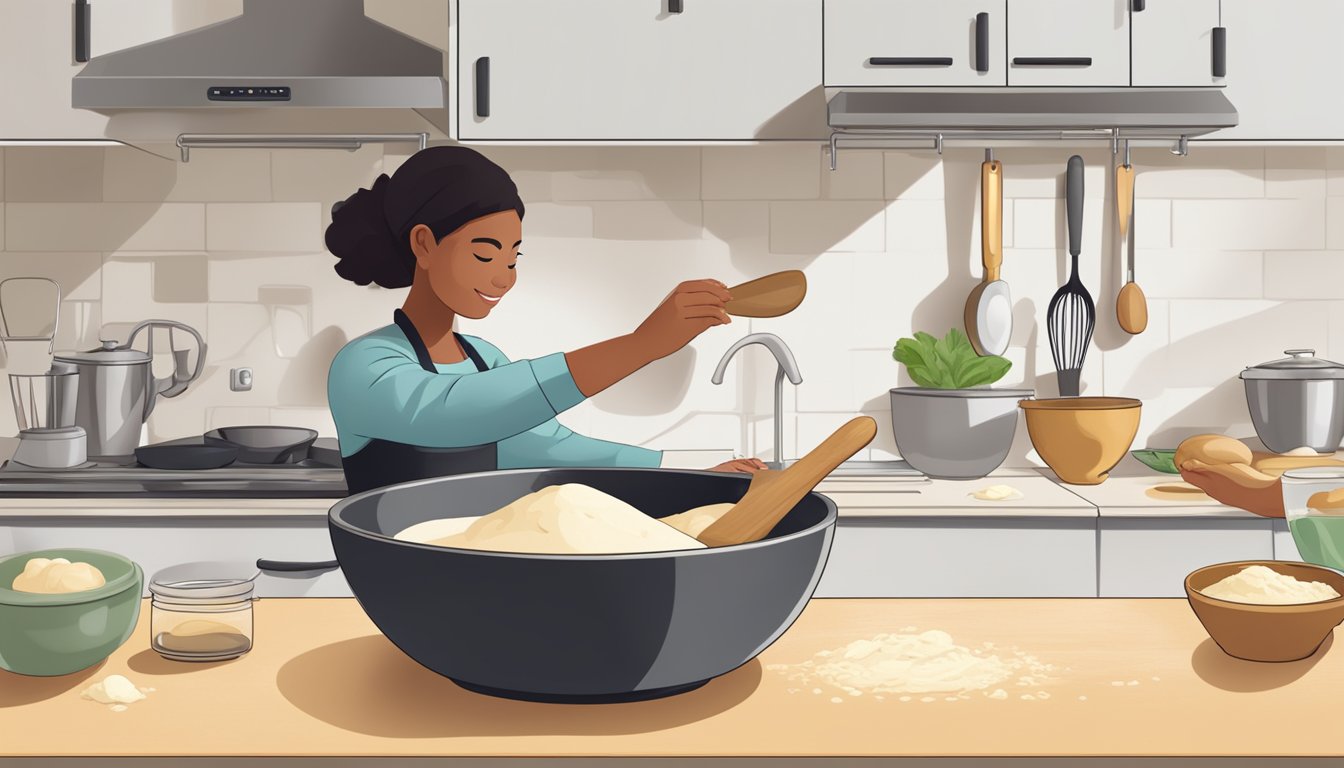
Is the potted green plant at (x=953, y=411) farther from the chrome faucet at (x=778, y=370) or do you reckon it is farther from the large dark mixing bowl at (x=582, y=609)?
the large dark mixing bowl at (x=582, y=609)

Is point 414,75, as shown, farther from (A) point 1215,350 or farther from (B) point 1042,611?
(A) point 1215,350

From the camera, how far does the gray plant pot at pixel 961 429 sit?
97.1 inches

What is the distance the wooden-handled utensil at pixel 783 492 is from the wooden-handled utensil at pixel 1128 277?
2.13m

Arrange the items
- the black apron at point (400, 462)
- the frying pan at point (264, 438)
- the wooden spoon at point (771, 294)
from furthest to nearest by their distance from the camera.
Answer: the frying pan at point (264, 438) < the black apron at point (400, 462) < the wooden spoon at point (771, 294)

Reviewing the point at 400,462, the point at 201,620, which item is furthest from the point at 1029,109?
the point at 201,620

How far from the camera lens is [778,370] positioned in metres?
2.63

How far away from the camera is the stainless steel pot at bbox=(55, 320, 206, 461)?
2568 mm

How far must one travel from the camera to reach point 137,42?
251cm

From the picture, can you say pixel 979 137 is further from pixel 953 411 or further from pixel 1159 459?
pixel 1159 459

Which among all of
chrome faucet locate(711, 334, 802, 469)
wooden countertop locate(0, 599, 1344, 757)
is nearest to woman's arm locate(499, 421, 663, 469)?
chrome faucet locate(711, 334, 802, 469)

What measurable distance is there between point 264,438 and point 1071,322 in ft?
6.39

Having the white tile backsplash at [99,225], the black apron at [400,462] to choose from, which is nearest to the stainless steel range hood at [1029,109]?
the black apron at [400,462]

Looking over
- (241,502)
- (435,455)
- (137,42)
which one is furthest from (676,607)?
(137,42)

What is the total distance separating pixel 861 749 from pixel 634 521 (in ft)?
0.79
